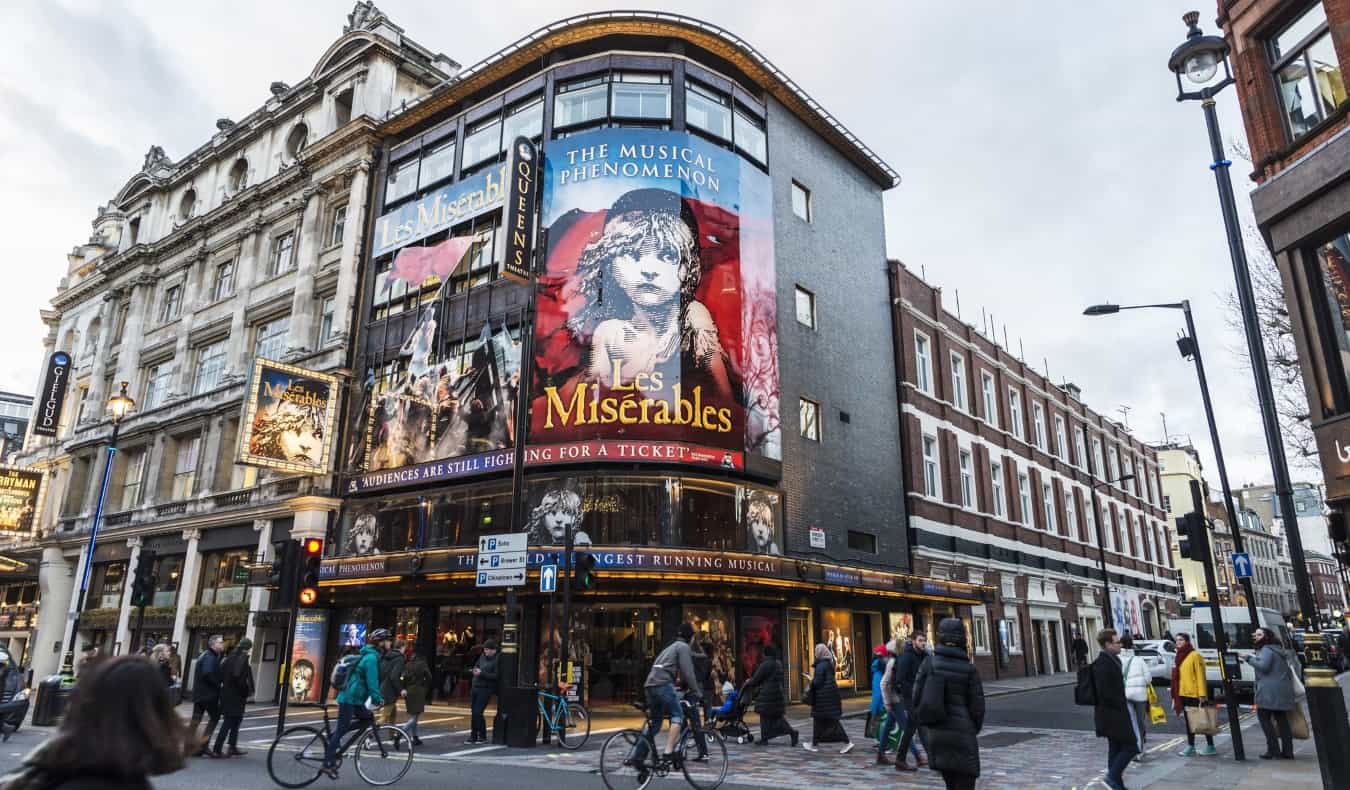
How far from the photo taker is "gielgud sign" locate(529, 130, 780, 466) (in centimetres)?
2134

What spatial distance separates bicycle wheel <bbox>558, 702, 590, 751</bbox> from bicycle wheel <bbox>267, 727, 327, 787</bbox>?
4.75 meters

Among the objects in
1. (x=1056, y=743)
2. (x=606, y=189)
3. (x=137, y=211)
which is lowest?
(x=1056, y=743)

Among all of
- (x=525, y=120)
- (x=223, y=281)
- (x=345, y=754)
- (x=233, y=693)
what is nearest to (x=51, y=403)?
(x=223, y=281)

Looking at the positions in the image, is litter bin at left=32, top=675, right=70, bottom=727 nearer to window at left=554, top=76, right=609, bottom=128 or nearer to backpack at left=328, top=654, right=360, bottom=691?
backpack at left=328, top=654, right=360, bottom=691

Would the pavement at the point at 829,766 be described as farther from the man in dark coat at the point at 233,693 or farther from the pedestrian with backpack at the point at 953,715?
the pedestrian with backpack at the point at 953,715

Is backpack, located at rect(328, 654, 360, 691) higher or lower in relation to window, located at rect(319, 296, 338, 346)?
lower

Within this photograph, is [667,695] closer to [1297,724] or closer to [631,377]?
[1297,724]

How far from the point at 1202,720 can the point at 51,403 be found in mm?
46972

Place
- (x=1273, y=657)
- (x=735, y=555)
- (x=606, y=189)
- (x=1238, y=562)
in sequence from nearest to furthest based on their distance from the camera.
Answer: (x=1273, y=657) < (x=1238, y=562) < (x=735, y=555) < (x=606, y=189)

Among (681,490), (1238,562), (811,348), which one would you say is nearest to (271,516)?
(681,490)

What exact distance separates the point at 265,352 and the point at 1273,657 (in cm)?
3192

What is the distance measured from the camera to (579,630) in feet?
68.9

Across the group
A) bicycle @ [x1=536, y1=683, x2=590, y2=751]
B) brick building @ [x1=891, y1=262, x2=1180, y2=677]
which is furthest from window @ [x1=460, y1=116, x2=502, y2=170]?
bicycle @ [x1=536, y1=683, x2=590, y2=751]

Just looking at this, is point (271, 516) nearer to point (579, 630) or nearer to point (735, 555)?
point (579, 630)
